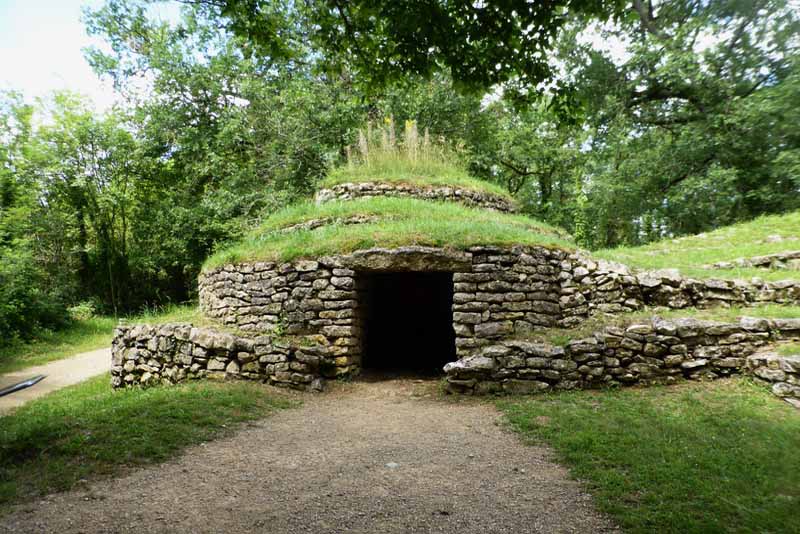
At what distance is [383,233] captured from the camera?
7301mm

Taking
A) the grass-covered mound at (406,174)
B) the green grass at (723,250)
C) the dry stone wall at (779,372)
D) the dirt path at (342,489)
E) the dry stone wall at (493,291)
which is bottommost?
the dirt path at (342,489)

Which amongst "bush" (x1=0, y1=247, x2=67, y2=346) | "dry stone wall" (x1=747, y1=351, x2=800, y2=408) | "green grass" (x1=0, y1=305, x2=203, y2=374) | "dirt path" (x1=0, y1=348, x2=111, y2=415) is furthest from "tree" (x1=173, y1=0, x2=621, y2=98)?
"bush" (x1=0, y1=247, x2=67, y2=346)

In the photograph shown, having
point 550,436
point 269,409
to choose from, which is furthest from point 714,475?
point 269,409

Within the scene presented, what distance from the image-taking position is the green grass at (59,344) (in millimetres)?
10875

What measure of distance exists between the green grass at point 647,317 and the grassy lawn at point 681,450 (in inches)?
34.7

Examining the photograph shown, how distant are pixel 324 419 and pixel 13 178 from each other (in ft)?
47.6

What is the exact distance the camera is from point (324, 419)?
17.4 feet

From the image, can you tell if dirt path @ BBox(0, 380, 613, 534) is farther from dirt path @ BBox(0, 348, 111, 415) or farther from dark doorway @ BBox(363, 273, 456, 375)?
dirt path @ BBox(0, 348, 111, 415)

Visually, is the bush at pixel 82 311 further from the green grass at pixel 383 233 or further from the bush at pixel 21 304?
the green grass at pixel 383 233

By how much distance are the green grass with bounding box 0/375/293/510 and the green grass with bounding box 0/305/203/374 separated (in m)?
3.97

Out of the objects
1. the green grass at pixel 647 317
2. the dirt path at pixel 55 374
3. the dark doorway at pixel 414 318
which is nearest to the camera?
the green grass at pixel 647 317

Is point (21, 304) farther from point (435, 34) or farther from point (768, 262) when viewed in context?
point (768, 262)

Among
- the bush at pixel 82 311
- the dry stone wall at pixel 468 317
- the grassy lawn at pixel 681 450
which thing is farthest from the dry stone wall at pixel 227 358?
the bush at pixel 82 311

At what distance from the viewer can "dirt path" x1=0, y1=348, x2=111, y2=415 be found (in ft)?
26.6
